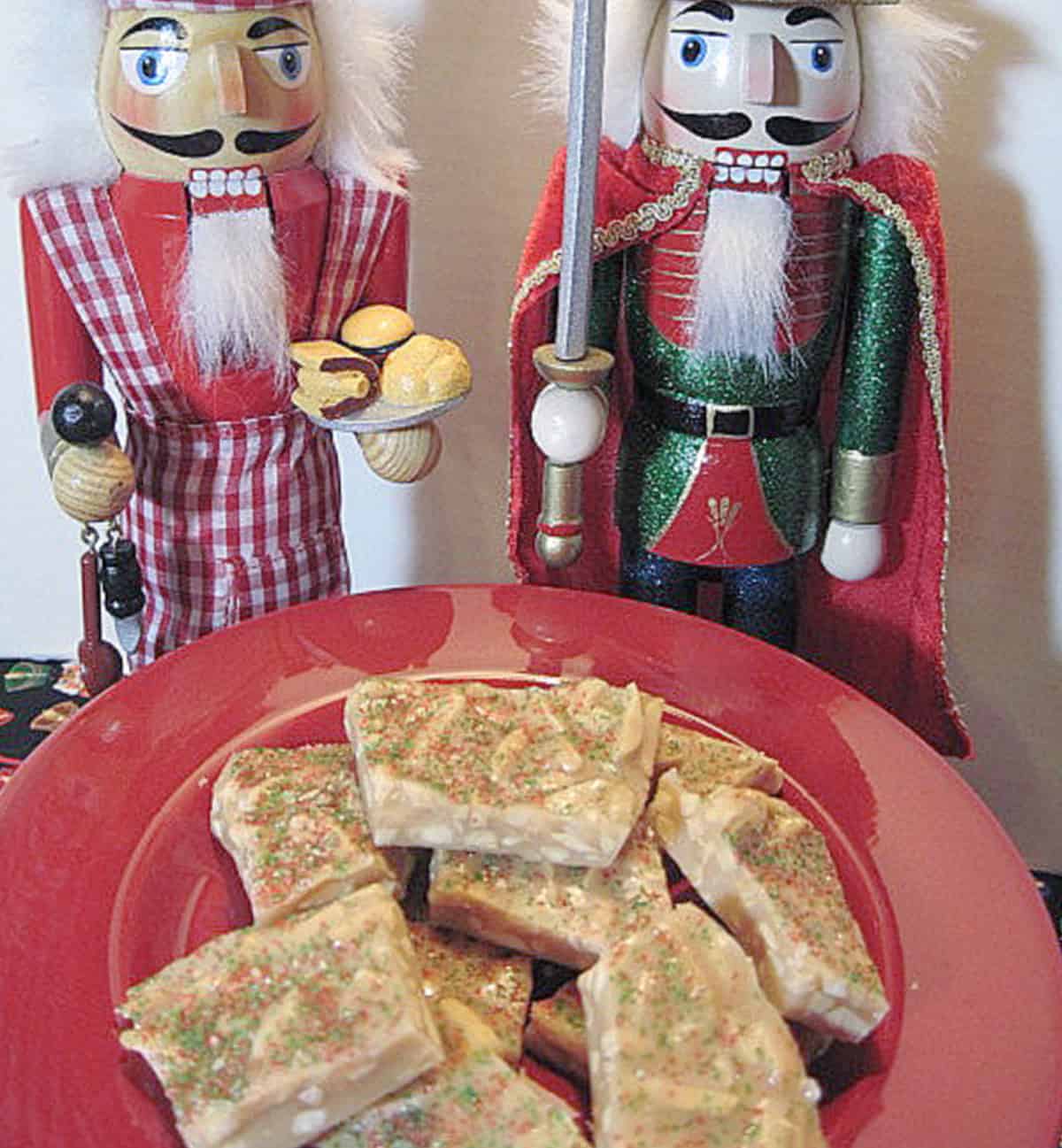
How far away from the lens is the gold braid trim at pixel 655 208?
80 cm

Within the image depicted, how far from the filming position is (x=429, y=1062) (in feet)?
1.77

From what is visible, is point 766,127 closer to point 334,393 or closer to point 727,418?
point 727,418

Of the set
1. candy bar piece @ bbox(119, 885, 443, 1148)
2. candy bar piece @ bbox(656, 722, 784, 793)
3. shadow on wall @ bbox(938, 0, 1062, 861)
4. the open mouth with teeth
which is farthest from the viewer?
shadow on wall @ bbox(938, 0, 1062, 861)

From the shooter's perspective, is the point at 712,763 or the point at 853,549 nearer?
the point at 712,763

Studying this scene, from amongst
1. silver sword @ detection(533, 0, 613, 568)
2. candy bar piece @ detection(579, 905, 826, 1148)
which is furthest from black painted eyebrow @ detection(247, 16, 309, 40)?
candy bar piece @ detection(579, 905, 826, 1148)

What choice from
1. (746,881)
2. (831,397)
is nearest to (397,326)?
(831,397)

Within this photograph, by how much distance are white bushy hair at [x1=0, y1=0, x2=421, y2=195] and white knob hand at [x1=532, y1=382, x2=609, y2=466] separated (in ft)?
0.54

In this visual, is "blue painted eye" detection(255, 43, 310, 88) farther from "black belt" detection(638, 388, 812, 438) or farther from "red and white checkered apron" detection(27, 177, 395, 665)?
"black belt" detection(638, 388, 812, 438)

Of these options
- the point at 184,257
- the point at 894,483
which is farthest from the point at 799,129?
the point at 184,257

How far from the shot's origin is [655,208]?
0.81 metres

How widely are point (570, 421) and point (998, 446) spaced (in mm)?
332

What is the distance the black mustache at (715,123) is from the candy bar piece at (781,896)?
343mm

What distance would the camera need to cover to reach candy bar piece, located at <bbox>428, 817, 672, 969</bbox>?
618mm

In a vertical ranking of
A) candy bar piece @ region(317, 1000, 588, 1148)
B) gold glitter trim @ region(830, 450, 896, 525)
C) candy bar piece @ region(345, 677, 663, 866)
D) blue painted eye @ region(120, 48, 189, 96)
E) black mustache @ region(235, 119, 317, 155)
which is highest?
blue painted eye @ region(120, 48, 189, 96)
